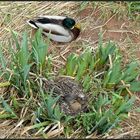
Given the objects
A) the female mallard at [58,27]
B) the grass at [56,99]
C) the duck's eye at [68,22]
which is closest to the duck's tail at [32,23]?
the female mallard at [58,27]

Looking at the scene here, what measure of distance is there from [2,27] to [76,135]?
1065mm

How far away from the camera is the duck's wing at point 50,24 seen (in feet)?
10.7

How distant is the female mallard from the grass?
11cm

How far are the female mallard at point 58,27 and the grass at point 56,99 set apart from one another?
114mm

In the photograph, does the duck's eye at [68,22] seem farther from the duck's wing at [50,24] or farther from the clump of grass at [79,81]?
the clump of grass at [79,81]

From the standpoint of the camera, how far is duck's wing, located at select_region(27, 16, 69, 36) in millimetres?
3250

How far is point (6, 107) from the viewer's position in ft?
9.14

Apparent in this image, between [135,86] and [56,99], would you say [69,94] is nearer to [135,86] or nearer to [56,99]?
[56,99]

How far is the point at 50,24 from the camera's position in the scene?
3.26 meters

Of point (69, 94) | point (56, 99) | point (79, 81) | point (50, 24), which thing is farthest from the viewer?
point (50, 24)

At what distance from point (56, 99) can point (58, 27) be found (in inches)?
29.4

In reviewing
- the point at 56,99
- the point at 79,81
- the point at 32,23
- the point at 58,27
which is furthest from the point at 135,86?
the point at 32,23

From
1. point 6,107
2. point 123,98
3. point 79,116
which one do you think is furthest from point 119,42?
point 6,107

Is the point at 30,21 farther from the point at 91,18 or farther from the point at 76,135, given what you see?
the point at 76,135
